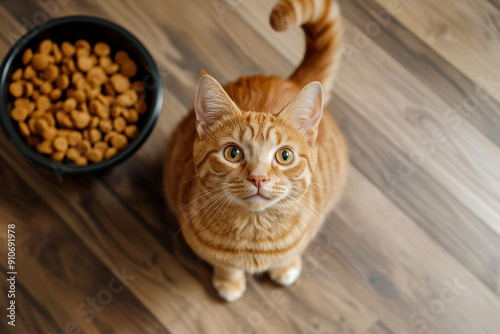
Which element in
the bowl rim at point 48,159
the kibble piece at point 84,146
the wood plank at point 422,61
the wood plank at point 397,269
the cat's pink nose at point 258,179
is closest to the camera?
the cat's pink nose at point 258,179

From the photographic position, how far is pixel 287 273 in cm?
146

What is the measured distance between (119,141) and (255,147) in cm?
66

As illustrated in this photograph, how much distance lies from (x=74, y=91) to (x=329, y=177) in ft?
2.82

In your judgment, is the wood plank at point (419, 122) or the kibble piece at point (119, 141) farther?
the wood plank at point (419, 122)

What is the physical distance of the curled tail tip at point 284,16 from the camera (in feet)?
3.62

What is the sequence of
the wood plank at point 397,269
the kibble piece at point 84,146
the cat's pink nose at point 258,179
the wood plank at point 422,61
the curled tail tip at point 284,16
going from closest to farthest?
the cat's pink nose at point 258,179 → the curled tail tip at point 284,16 → the kibble piece at point 84,146 → the wood plank at point 397,269 → the wood plank at point 422,61

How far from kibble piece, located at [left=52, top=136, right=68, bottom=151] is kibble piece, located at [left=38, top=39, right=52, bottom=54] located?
0.30m

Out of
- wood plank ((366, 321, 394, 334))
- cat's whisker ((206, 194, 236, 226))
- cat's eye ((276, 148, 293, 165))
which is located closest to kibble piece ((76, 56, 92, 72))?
cat's whisker ((206, 194, 236, 226))

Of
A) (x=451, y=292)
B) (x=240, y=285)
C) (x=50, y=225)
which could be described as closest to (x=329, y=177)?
(x=240, y=285)

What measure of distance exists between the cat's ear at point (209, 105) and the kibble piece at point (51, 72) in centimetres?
74

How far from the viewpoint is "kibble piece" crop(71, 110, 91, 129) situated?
4.61ft

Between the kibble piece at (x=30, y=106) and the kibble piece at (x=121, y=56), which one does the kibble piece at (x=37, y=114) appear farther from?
the kibble piece at (x=121, y=56)

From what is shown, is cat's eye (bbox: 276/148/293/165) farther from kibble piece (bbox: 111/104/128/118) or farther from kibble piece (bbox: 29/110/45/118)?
kibble piece (bbox: 29/110/45/118)

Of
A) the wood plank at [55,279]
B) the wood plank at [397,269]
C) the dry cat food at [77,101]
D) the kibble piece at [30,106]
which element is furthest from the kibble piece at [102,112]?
the wood plank at [397,269]
